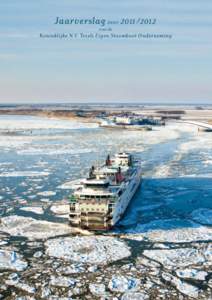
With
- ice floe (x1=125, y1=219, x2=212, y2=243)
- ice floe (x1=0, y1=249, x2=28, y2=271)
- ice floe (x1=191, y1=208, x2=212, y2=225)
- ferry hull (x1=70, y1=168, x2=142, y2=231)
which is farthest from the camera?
ice floe (x1=191, y1=208, x2=212, y2=225)

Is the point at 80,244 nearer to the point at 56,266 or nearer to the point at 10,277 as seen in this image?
the point at 56,266

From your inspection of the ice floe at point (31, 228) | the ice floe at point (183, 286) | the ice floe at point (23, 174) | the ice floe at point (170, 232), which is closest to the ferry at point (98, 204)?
the ice floe at point (31, 228)

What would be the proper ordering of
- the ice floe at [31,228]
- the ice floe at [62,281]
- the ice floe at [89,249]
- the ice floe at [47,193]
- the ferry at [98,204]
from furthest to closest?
the ice floe at [47,193]
the ferry at [98,204]
the ice floe at [31,228]
the ice floe at [89,249]
the ice floe at [62,281]

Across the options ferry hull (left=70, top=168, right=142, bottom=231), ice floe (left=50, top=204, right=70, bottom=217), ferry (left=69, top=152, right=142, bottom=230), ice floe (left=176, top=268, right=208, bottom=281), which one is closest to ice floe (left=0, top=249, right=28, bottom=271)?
ferry hull (left=70, top=168, right=142, bottom=231)

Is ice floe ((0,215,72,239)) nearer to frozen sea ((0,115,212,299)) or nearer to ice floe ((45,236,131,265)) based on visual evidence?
frozen sea ((0,115,212,299))

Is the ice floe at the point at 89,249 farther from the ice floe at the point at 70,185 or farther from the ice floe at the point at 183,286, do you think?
the ice floe at the point at 70,185

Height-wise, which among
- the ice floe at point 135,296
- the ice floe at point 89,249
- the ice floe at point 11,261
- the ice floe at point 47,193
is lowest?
the ice floe at point 135,296

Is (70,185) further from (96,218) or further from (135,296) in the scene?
(135,296)
